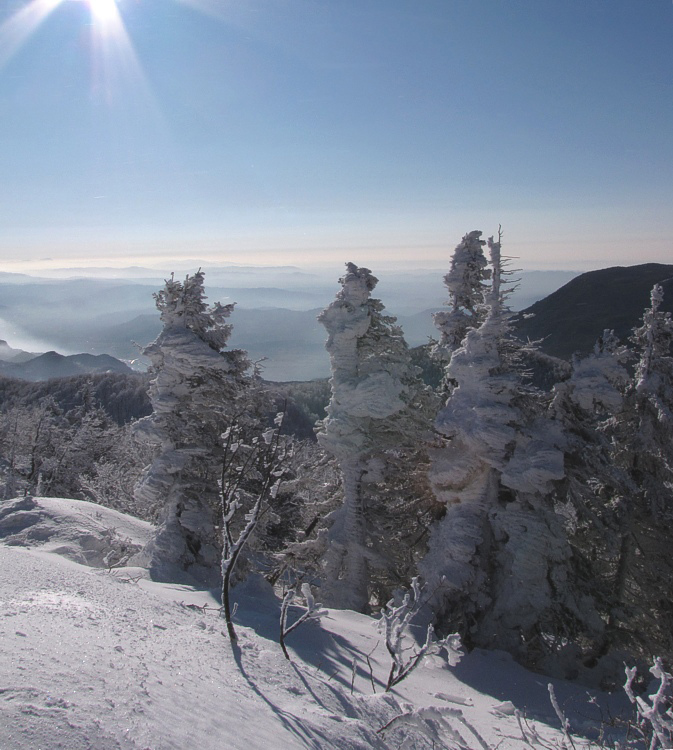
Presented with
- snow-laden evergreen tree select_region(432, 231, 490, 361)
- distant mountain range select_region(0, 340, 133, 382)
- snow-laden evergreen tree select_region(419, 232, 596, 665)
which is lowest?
distant mountain range select_region(0, 340, 133, 382)

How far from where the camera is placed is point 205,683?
5.68 metres

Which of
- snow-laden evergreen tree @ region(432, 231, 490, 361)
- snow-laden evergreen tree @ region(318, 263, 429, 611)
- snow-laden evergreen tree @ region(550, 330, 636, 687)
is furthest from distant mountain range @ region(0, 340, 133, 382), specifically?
snow-laden evergreen tree @ region(550, 330, 636, 687)

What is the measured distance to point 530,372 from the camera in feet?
40.7

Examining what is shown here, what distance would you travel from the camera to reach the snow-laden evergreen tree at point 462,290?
1568 centimetres

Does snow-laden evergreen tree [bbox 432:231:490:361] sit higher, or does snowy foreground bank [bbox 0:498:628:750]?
snow-laden evergreen tree [bbox 432:231:490:361]

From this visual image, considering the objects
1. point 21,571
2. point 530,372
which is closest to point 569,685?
point 530,372

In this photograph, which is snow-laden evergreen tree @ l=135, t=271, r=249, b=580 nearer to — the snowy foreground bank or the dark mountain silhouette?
the snowy foreground bank

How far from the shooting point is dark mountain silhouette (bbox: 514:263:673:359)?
13875 cm

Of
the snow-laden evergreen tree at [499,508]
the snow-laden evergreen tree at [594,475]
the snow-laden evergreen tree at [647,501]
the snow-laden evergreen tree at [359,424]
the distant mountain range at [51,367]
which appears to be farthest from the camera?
the distant mountain range at [51,367]

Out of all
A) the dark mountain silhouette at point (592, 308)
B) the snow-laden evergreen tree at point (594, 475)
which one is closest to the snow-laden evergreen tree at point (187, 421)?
the snow-laden evergreen tree at point (594, 475)

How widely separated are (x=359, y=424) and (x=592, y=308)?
17748cm

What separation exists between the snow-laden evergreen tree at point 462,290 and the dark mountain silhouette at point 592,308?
4745 inches

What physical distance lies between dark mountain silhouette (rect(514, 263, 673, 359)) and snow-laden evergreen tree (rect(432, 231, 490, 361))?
121 meters

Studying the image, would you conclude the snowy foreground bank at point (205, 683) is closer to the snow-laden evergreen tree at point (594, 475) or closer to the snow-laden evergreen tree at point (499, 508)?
the snow-laden evergreen tree at point (499, 508)
